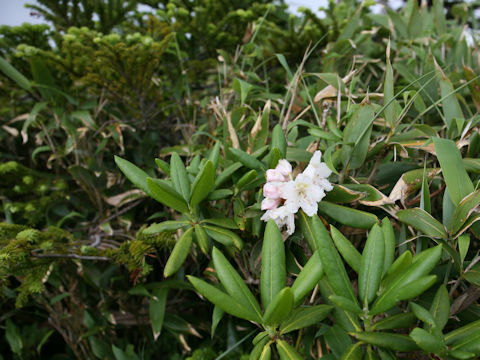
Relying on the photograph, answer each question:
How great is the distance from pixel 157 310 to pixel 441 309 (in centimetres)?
75

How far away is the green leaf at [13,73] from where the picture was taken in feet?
4.00

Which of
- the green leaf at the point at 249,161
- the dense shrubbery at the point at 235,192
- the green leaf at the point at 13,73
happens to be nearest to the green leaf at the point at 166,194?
the dense shrubbery at the point at 235,192

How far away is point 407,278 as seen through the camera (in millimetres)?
544

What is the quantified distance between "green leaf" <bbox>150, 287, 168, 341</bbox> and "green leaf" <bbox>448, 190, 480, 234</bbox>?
773mm

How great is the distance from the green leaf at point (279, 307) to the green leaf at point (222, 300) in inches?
1.4

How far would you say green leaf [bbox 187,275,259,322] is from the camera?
0.58 metres

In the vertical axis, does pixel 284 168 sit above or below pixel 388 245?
above

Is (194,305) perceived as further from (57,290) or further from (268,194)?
(268,194)

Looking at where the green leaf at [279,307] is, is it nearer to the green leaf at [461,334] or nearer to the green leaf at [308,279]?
the green leaf at [308,279]

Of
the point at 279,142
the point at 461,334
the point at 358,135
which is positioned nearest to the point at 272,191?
the point at 279,142

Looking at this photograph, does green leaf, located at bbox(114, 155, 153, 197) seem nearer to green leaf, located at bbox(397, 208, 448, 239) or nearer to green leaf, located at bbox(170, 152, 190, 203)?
green leaf, located at bbox(170, 152, 190, 203)

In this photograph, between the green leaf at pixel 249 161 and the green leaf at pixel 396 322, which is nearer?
the green leaf at pixel 396 322

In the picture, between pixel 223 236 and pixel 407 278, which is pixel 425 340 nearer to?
pixel 407 278

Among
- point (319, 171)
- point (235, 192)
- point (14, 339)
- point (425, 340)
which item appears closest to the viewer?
point (425, 340)
